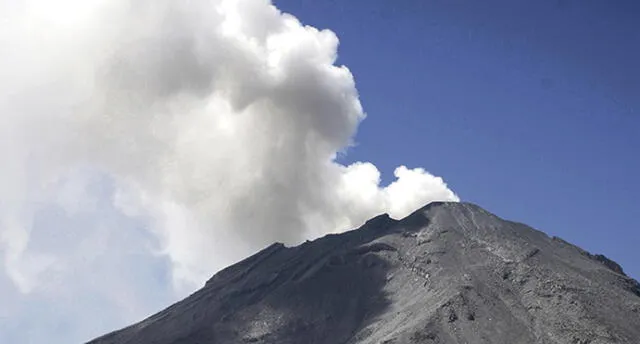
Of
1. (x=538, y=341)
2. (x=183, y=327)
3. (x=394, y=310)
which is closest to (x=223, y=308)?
(x=183, y=327)

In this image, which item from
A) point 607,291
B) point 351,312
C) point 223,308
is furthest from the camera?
point 223,308

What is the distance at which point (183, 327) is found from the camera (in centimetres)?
19275

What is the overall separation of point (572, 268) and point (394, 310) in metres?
46.8

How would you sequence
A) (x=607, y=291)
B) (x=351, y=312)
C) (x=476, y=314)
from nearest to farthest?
(x=476, y=314)
(x=607, y=291)
(x=351, y=312)

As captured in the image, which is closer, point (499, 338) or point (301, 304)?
point (499, 338)

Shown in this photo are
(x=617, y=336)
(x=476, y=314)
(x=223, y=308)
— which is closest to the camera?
(x=617, y=336)

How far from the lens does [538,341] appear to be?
145m

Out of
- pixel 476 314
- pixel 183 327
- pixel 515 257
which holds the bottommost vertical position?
pixel 476 314

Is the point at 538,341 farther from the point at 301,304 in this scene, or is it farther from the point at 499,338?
the point at 301,304

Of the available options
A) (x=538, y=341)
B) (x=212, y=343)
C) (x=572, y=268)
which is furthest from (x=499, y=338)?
(x=212, y=343)

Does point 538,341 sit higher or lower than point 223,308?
lower

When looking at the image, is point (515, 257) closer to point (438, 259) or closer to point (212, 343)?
point (438, 259)

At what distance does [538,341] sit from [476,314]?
630 inches

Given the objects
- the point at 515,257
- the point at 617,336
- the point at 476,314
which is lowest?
the point at 617,336
